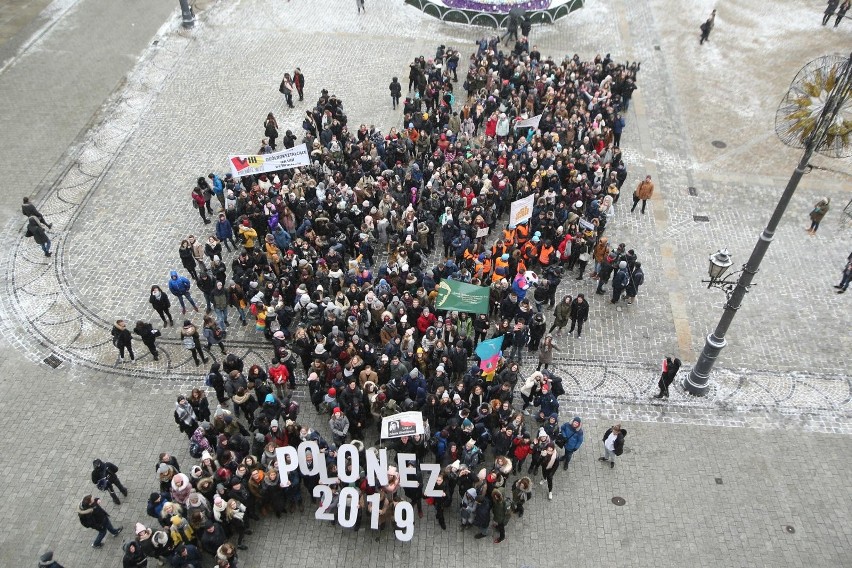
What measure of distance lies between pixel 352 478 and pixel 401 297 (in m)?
5.58

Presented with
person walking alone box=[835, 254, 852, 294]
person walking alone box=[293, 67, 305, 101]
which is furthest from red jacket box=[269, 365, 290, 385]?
person walking alone box=[835, 254, 852, 294]

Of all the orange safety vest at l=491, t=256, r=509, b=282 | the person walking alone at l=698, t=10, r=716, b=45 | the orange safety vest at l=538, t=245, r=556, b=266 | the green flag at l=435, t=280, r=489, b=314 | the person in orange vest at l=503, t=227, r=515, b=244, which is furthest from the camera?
the person walking alone at l=698, t=10, r=716, b=45

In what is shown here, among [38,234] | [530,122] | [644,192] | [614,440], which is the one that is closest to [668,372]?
[614,440]

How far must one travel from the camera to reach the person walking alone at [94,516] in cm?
1327

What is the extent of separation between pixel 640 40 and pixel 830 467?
23.8 m

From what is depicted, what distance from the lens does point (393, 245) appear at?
819 inches

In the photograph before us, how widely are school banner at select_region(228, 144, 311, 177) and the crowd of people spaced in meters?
0.52

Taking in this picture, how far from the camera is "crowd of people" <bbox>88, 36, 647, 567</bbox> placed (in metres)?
14.0

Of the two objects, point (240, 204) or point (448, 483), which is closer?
point (448, 483)

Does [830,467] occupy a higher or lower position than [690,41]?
lower

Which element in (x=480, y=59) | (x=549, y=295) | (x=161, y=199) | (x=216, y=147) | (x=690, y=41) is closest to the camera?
(x=549, y=295)

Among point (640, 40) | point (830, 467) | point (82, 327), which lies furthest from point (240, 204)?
point (640, 40)

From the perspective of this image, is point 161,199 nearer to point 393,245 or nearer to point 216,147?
point 216,147

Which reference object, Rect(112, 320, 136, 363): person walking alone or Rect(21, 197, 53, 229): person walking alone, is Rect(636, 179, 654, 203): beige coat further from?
Rect(21, 197, 53, 229): person walking alone
